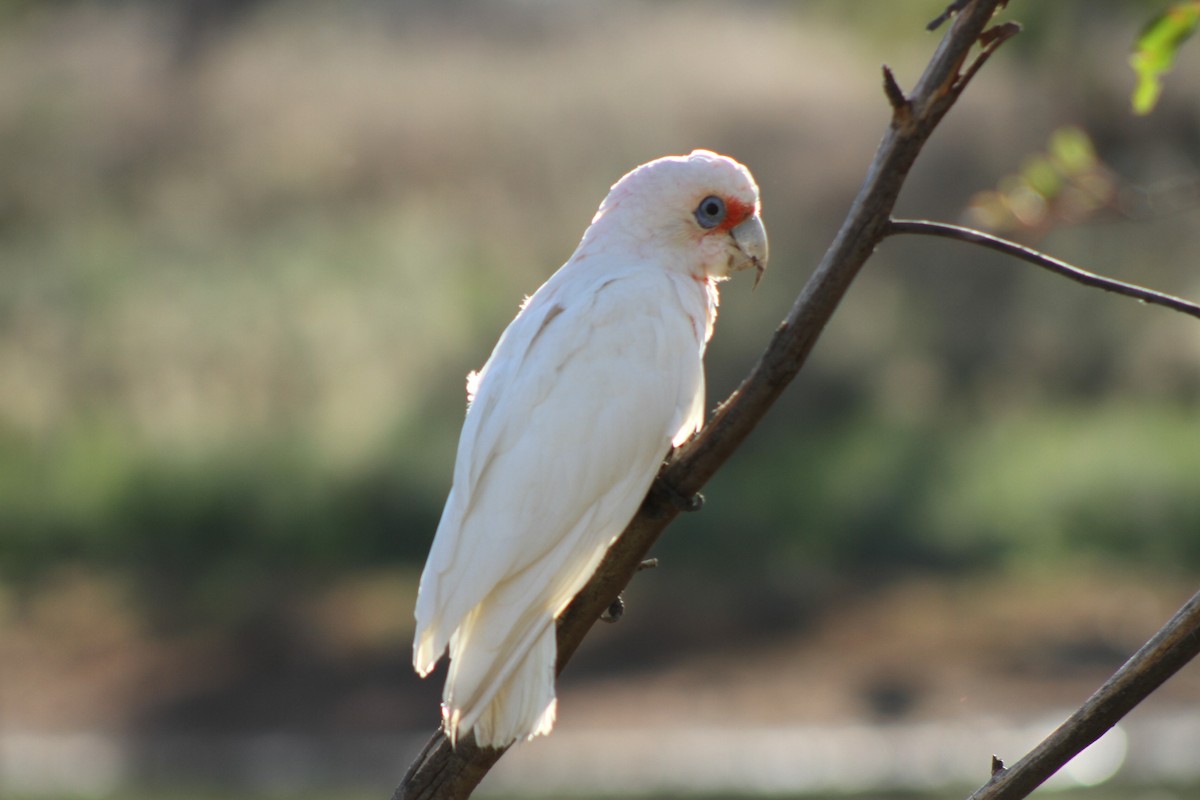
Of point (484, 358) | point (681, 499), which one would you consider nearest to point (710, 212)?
point (681, 499)

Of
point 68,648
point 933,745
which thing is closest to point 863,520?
point 933,745

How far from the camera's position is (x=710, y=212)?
2.73 meters

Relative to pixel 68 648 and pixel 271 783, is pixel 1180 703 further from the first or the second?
pixel 68 648

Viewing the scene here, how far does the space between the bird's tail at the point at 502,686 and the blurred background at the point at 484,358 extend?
331 cm

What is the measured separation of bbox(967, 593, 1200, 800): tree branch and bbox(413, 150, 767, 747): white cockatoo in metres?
0.73

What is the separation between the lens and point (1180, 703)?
6.77m

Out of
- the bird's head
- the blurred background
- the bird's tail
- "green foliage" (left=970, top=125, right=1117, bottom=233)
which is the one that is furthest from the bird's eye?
the blurred background

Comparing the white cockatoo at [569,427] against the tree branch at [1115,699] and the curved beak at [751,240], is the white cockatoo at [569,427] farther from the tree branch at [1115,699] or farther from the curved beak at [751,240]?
the tree branch at [1115,699]

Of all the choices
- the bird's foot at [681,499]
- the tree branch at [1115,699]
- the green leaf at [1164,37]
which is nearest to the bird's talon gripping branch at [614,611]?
the bird's foot at [681,499]

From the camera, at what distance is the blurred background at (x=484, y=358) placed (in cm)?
692

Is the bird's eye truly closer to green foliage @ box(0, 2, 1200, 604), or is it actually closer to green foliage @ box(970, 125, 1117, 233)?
green foliage @ box(970, 125, 1117, 233)

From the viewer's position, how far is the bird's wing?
2289mm

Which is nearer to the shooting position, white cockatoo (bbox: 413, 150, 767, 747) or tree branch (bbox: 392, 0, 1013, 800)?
tree branch (bbox: 392, 0, 1013, 800)

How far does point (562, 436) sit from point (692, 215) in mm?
561
